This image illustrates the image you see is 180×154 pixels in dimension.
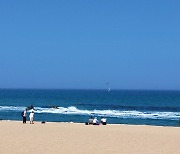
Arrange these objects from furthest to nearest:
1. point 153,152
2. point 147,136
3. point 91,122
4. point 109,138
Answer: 1. point 91,122
2. point 147,136
3. point 109,138
4. point 153,152

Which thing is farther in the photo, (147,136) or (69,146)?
(147,136)

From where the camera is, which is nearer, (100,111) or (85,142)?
(85,142)

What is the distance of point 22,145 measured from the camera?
16016 millimetres

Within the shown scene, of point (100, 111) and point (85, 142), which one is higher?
point (85, 142)

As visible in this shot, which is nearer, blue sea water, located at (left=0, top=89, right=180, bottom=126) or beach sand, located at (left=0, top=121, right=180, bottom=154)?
beach sand, located at (left=0, top=121, right=180, bottom=154)

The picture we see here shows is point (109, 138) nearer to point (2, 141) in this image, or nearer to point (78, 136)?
point (78, 136)

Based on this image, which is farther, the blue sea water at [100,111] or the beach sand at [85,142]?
the blue sea water at [100,111]

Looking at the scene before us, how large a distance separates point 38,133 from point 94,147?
524cm

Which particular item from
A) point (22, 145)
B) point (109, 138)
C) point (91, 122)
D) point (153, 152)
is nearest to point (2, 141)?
point (22, 145)

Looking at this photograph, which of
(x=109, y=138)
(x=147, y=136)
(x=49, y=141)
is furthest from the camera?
(x=147, y=136)

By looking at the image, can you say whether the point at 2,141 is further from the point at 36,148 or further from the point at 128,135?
the point at 128,135

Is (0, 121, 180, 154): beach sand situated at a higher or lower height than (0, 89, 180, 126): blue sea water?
higher

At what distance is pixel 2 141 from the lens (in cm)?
1702

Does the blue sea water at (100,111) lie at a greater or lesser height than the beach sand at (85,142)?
lesser
